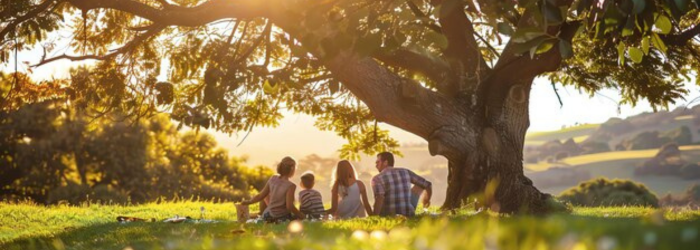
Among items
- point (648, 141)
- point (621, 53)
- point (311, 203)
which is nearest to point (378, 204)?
point (311, 203)

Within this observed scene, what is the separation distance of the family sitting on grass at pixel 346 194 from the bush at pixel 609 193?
2054 centimetres

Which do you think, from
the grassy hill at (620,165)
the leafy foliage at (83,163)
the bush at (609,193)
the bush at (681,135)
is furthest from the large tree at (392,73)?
the bush at (681,135)

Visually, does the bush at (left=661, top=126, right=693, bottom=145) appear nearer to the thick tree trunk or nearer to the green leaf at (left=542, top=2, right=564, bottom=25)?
the thick tree trunk

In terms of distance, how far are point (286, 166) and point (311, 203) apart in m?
0.84

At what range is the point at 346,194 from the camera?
46.6 feet

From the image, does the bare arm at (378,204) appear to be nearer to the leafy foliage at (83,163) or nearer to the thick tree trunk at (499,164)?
the thick tree trunk at (499,164)

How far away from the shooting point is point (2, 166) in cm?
3625

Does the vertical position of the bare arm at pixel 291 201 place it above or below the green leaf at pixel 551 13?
below

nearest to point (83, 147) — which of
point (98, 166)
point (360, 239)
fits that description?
point (98, 166)

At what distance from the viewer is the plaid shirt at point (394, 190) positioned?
13.9 metres

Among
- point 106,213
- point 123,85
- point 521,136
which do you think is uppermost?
point 123,85

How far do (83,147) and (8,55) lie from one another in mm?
22756

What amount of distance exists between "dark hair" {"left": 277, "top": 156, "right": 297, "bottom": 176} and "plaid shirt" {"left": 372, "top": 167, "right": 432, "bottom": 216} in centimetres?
148

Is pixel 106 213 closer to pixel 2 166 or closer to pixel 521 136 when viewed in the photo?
pixel 521 136
